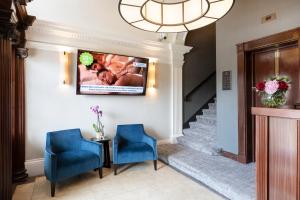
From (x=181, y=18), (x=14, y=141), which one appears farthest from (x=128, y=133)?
(x=181, y=18)

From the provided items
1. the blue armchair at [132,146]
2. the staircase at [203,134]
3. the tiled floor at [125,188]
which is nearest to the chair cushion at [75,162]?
the tiled floor at [125,188]

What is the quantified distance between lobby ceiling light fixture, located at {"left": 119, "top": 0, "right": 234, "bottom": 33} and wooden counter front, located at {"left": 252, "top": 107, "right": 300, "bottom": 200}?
1136mm

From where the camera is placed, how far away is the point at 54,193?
2.86 m

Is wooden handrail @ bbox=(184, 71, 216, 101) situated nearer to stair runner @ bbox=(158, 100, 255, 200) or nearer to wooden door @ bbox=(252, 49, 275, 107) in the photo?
stair runner @ bbox=(158, 100, 255, 200)

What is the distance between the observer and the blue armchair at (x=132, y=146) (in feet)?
11.6

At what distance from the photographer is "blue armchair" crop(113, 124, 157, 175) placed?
355 cm

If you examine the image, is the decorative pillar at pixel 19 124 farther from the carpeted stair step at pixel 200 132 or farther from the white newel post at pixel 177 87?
the carpeted stair step at pixel 200 132

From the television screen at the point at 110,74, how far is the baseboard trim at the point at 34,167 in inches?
55.1

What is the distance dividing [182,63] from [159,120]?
5.11ft

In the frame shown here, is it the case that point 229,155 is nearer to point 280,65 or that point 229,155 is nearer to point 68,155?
point 280,65

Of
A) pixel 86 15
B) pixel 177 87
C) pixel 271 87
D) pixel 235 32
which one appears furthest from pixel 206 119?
pixel 86 15

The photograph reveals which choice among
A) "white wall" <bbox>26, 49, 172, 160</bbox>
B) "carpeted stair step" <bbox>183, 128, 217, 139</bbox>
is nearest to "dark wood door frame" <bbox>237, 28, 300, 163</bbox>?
"carpeted stair step" <bbox>183, 128, 217, 139</bbox>

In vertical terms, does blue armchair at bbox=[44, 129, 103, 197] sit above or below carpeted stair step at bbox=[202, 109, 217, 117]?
below

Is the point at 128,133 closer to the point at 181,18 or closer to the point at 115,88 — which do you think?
the point at 115,88
